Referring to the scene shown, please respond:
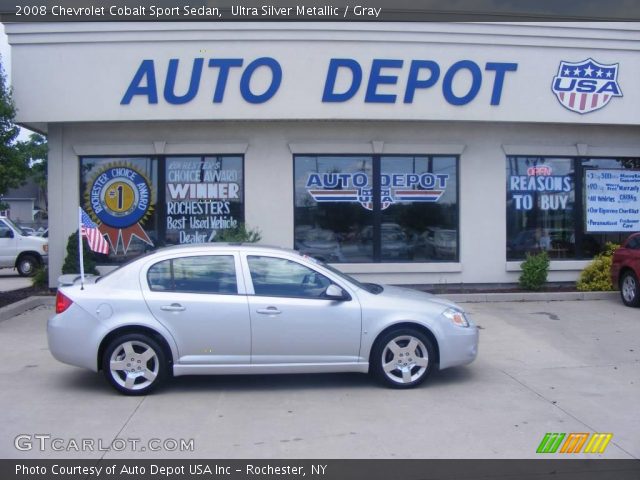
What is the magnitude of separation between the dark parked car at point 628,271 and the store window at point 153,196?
7.50 meters

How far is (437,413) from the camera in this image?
20.9 ft

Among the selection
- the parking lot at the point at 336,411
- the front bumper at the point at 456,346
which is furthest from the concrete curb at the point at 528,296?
the front bumper at the point at 456,346

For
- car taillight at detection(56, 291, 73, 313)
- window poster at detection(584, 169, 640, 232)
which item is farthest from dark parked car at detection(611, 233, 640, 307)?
car taillight at detection(56, 291, 73, 313)

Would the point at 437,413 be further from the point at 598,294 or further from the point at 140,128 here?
the point at 140,128

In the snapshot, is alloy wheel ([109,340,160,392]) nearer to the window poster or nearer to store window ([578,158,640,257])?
store window ([578,158,640,257])

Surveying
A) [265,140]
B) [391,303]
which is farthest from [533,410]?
[265,140]

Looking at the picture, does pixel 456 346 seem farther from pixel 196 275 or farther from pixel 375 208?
pixel 375 208

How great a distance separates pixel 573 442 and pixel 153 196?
10.1 m

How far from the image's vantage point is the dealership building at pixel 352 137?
12.6 metres

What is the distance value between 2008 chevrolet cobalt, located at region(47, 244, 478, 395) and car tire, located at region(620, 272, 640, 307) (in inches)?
249

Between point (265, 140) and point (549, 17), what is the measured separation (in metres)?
6.29

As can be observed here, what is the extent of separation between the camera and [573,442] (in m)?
5.63

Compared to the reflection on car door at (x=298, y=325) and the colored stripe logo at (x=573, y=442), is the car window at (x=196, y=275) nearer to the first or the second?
the reflection on car door at (x=298, y=325)
